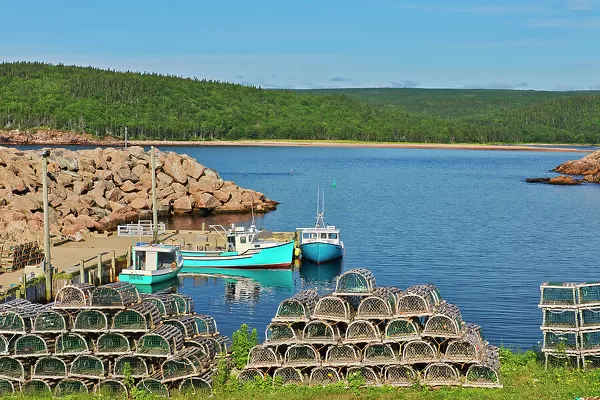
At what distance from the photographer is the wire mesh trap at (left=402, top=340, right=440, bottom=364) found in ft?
74.1

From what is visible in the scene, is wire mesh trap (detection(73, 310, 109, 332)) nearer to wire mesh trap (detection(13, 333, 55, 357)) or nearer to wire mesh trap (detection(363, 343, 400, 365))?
wire mesh trap (detection(13, 333, 55, 357))

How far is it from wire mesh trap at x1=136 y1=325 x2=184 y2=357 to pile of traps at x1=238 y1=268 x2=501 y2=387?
1.93m

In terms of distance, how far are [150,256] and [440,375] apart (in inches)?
978

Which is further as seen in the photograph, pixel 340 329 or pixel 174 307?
pixel 174 307

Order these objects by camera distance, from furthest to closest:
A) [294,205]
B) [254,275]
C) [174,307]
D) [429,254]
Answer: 1. [294,205]
2. [429,254]
3. [254,275]
4. [174,307]

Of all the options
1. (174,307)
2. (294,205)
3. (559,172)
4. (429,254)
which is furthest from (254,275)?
(559,172)

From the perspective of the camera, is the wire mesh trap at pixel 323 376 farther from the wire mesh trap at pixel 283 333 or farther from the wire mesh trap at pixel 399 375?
the wire mesh trap at pixel 399 375

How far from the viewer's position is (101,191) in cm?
6688

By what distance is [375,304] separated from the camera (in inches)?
934

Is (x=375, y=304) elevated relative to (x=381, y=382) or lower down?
elevated

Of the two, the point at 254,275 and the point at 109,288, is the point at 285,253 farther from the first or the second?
the point at 109,288

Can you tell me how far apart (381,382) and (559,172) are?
13229cm

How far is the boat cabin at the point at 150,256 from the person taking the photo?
4447 cm

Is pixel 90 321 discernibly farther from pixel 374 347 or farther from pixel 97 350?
pixel 374 347
